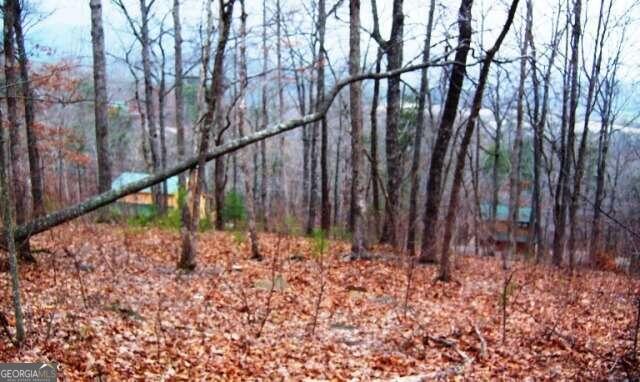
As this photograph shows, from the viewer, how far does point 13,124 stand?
8.48 m

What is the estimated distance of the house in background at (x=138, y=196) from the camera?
55.0 ft

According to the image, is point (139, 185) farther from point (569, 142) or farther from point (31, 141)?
point (569, 142)

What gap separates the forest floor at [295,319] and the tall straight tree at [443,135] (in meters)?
0.86

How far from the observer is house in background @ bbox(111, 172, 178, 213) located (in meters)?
16.8

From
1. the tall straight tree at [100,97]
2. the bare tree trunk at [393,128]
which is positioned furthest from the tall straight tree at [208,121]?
the bare tree trunk at [393,128]

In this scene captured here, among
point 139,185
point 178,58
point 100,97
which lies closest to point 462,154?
point 139,185

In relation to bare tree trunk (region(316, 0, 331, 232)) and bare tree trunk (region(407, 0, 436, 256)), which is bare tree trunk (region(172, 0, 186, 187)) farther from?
bare tree trunk (region(407, 0, 436, 256))

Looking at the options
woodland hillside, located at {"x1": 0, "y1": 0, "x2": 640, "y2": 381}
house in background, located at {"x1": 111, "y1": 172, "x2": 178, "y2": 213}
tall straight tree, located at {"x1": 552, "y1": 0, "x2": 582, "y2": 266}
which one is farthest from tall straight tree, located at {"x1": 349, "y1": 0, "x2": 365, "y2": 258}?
tall straight tree, located at {"x1": 552, "y1": 0, "x2": 582, "y2": 266}

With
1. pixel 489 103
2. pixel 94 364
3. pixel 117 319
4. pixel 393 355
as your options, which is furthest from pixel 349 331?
pixel 489 103

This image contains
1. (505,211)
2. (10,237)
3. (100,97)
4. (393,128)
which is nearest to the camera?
(10,237)

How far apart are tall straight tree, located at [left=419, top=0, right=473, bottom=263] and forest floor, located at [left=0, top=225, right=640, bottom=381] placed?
86 centimetres

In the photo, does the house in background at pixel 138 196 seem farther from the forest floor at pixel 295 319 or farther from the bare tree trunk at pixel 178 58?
the bare tree trunk at pixel 178 58

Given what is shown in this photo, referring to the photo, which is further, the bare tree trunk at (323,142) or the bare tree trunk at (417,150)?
the bare tree trunk at (323,142)

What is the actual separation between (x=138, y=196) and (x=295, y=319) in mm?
17438
